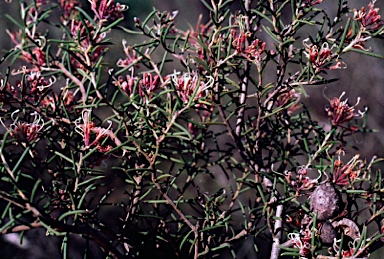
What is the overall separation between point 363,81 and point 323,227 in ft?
7.10

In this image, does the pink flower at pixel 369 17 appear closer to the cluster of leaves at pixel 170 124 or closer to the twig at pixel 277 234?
the cluster of leaves at pixel 170 124

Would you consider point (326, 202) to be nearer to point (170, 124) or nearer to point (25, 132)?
point (170, 124)

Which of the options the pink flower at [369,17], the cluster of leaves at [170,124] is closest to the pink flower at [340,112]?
the cluster of leaves at [170,124]

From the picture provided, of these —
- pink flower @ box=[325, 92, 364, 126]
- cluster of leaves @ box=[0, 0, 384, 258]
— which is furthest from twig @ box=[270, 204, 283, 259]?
pink flower @ box=[325, 92, 364, 126]

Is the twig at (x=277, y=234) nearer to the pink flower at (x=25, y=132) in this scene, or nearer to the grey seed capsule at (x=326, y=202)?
the grey seed capsule at (x=326, y=202)

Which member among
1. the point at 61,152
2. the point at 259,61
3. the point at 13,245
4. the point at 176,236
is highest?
the point at 259,61

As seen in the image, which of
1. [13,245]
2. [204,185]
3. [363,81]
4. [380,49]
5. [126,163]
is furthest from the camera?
[363,81]

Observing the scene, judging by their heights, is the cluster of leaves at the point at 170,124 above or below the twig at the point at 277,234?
above

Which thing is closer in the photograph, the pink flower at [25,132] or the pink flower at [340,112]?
the pink flower at [25,132]

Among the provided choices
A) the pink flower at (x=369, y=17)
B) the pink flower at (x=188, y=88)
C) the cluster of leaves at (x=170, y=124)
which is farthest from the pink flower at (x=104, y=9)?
the pink flower at (x=369, y=17)

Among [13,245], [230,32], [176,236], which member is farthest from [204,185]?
[230,32]

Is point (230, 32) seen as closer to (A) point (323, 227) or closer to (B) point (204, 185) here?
(A) point (323, 227)

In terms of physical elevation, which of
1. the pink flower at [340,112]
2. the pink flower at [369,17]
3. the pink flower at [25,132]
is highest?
the pink flower at [369,17]

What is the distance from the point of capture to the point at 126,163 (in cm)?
64
